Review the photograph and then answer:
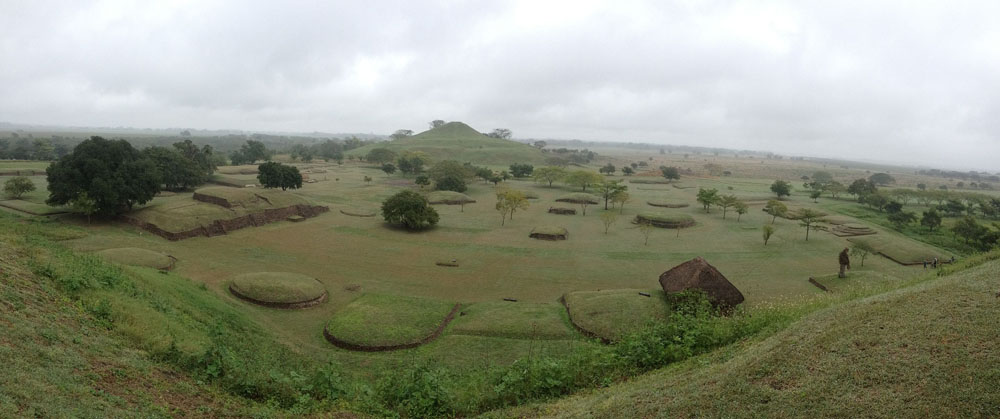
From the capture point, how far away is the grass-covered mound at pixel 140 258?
1001 inches

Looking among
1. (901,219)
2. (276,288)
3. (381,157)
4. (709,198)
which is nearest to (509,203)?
(709,198)

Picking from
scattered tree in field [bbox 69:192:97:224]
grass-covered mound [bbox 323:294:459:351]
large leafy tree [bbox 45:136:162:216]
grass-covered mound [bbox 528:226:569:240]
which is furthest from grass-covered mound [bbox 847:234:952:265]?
scattered tree in field [bbox 69:192:97:224]

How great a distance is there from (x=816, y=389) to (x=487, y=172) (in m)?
81.6

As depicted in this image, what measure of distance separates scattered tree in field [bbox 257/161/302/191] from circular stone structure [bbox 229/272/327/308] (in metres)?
38.4

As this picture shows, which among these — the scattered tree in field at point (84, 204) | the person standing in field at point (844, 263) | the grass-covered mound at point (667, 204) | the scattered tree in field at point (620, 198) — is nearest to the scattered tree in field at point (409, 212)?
the scattered tree in field at point (84, 204)

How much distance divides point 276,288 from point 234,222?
19.8m

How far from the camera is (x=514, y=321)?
20.9 m

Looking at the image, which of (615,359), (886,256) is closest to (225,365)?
(615,359)

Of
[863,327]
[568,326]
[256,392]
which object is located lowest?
[568,326]

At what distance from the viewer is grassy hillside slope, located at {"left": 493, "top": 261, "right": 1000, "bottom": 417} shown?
Result: 6832mm

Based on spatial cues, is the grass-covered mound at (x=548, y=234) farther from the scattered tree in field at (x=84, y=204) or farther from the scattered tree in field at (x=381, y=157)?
the scattered tree in field at (x=381, y=157)

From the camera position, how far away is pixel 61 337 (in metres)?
9.61

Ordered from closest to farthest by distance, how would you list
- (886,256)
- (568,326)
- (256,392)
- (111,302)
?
(256,392) → (111,302) → (568,326) → (886,256)

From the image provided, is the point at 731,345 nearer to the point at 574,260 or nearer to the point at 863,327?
the point at 863,327
